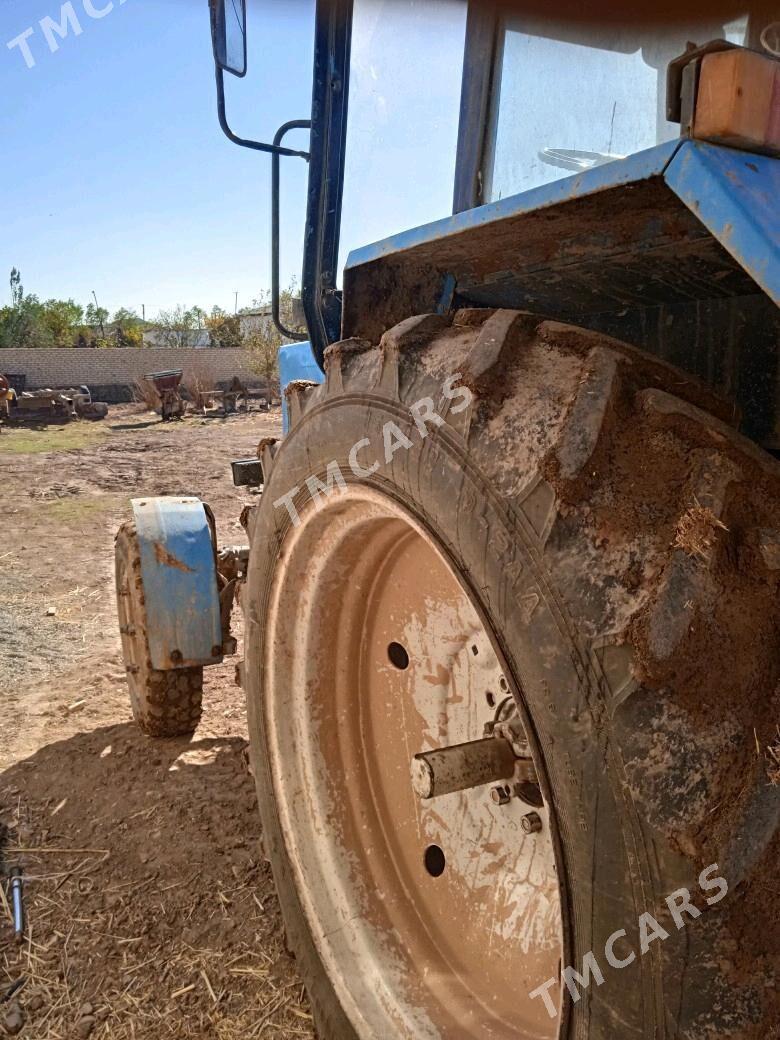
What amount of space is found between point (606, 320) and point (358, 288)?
53cm

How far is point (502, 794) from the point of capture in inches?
64.1

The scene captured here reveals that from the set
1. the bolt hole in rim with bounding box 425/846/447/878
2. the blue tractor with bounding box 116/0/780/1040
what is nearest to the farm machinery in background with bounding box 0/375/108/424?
the blue tractor with bounding box 116/0/780/1040

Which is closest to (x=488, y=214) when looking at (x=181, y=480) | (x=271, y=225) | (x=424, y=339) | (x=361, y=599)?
(x=424, y=339)

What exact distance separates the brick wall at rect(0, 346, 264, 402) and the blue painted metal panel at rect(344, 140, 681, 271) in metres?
26.4

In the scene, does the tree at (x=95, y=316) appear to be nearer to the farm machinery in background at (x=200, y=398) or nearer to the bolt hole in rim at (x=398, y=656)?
the farm machinery in background at (x=200, y=398)

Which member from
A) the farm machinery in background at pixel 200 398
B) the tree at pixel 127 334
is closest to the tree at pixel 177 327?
the tree at pixel 127 334

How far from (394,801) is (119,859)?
1.15 metres

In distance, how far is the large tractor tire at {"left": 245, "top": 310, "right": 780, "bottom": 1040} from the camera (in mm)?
954

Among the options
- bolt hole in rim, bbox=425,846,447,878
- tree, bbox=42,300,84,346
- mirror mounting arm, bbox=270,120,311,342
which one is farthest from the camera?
tree, bbox=42,300,84,346

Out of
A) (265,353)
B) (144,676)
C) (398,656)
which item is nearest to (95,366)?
(265,353)

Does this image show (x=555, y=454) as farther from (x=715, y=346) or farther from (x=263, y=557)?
(x=263, y=557)

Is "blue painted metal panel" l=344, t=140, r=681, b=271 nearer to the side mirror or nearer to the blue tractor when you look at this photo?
the blue tractor

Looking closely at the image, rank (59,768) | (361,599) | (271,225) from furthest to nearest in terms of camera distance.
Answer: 1. (59,768)
2. (271,225)
3. (361,599)

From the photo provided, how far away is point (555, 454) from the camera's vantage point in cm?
111
